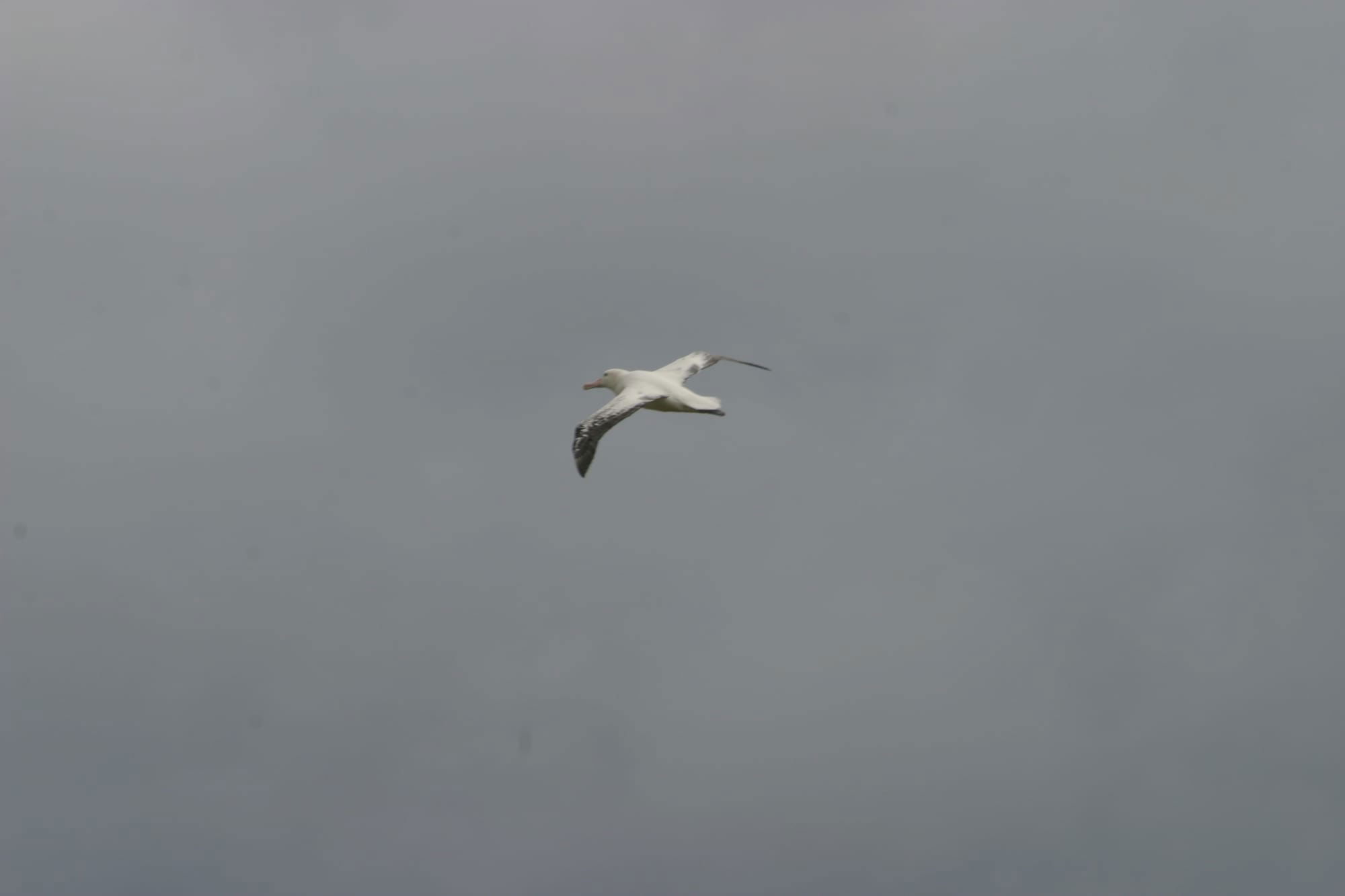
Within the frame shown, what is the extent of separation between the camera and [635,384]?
50562 millimetres

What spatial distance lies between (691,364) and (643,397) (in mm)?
7858

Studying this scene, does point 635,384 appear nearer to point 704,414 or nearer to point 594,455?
point 704,414

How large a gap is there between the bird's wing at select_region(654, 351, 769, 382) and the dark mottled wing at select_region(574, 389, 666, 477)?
5.79 meters

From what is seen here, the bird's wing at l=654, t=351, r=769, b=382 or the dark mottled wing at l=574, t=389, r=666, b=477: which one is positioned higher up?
the bird's wing at l=654, t=351, r=769, b=382

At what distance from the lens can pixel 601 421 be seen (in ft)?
151

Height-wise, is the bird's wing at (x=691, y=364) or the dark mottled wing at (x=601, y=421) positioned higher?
the bird's wing at (x=691, y=364)

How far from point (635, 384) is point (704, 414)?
2.40m

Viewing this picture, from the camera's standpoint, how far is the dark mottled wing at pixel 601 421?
4475 cm

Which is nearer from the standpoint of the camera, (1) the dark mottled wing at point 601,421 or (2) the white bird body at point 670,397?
(1) the dark mottled wing at point 601,421

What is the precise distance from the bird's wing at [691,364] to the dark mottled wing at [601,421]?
579 cm

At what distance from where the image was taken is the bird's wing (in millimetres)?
55000

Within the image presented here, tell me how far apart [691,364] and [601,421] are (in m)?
10.5

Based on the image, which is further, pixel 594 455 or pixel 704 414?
pixel 704 414

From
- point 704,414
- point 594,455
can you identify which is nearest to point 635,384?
point 704,414
